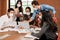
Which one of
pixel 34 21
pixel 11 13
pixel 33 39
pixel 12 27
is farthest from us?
pixel 34 21

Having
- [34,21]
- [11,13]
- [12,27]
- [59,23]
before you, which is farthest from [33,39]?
[59,23]

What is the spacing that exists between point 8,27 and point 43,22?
4.69 ft

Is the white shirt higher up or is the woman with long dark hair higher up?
the woman with long dark hair

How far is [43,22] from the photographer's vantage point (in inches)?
108

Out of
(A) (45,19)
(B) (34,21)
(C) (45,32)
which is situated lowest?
(B) (34,21)

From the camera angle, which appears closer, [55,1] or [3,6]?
[55,1]

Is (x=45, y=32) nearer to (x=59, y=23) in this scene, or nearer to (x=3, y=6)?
(x=59, y=23)

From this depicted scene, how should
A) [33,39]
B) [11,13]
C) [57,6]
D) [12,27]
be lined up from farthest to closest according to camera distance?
[57,6]
[11,13]
[12,27]
[33,39]

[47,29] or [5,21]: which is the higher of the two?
[47,29]

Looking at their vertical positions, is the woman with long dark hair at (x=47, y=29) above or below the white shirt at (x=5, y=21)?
above

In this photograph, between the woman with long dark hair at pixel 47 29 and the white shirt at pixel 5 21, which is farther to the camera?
the white shirt at pixel 5 21

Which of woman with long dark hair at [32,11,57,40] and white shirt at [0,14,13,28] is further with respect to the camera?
white shirt at [0,14,13,28]

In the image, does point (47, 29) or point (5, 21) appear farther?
point (5, 21)

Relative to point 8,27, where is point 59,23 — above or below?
→ below
